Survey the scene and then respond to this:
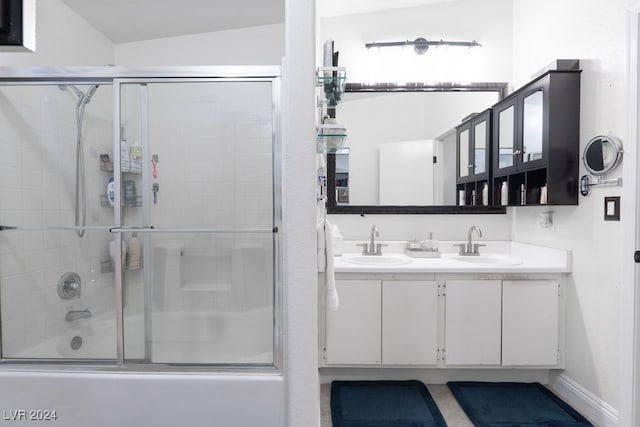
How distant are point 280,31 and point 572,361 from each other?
2.82m

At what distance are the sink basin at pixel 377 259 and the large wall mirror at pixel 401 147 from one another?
369mm

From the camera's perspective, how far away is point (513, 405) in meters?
2.08

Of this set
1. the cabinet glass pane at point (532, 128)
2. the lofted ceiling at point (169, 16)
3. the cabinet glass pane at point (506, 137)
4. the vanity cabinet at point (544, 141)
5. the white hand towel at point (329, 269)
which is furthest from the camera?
the cabinet glass pane at point (506, 137)

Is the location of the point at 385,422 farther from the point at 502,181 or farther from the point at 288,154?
the point at 502,181

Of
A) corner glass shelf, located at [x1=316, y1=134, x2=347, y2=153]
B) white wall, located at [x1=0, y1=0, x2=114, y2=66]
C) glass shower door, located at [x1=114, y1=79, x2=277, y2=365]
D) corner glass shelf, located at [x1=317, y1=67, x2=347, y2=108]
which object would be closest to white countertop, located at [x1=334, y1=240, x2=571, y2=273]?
glass shower door, located at [x1=114, y1=79, x2=277, y2=365]

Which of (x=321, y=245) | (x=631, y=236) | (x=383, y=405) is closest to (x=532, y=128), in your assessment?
(x=631, y=236)

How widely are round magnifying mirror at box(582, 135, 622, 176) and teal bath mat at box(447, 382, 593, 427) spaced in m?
1.36

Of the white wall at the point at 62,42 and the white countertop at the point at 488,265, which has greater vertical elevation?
the white wall at the point at 62,42

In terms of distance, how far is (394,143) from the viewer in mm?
2717

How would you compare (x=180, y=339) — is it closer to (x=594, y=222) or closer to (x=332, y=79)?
(x=332, y=79)

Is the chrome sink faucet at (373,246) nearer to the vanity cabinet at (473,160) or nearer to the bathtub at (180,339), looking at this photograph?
the vanity cabinet at (473,160)

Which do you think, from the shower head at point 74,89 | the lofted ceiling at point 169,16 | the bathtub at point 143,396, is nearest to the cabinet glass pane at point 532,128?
the lofted ceiling at point 169,16

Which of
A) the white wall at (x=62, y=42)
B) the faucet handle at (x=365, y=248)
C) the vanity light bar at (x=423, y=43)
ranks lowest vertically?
the faucet handle at (x=365, y=248)

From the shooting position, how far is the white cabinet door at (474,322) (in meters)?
2.19
